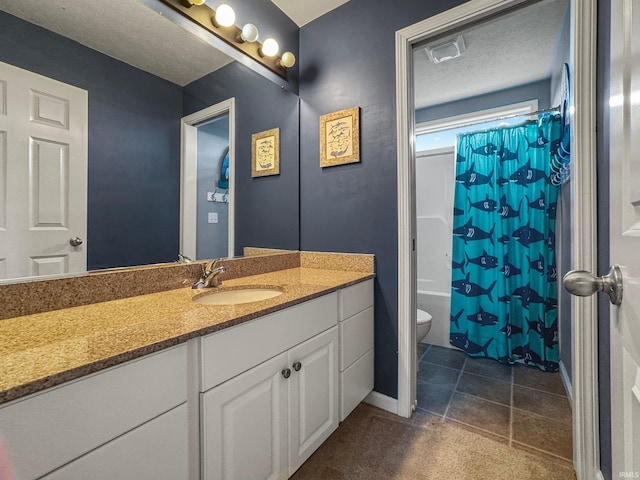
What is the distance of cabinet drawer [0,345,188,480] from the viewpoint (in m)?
0.50

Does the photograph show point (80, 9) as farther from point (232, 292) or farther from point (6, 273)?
point (232, 292)

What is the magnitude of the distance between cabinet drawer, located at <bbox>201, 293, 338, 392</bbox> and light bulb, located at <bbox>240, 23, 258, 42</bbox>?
1436mm

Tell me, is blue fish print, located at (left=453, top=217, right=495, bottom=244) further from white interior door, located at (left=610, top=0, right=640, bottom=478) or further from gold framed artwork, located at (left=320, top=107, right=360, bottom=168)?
white interior door, located at (left=610, top=0, right=640, bottom=478)

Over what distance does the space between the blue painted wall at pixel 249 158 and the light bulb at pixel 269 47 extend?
0.45 ft

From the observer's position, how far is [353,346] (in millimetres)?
1496

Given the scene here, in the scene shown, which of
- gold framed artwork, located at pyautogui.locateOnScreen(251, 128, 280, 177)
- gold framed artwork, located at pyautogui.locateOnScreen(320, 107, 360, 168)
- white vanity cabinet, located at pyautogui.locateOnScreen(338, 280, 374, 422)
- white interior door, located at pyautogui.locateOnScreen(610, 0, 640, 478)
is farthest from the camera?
gold framed artwork, located at pyautogui.locateOnScreen(251, 128, 280, 177)

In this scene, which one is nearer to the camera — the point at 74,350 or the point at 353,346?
the point at 74,350

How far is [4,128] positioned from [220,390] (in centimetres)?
99

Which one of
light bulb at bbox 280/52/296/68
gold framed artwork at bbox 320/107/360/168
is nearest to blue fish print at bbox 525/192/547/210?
gold framed artwork at bbox 320/107/360/168

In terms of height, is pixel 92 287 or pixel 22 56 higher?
pixel 22 56

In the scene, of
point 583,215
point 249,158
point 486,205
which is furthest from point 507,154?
point 249,158

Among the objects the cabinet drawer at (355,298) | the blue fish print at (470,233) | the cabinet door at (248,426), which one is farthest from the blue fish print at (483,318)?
the cabinet door at (248,426)

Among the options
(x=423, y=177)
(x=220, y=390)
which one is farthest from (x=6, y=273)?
(x=423, y=177)

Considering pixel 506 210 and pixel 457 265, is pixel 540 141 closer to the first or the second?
pixel 506 210
